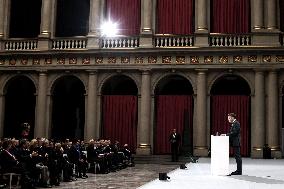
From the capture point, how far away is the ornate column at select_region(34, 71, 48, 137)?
23.7 m

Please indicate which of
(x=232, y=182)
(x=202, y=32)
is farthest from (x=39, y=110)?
(x=232, y=182)

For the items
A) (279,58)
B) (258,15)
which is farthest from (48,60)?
(279,58)

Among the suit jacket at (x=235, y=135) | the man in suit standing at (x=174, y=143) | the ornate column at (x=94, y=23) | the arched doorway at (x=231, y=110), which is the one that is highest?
the ornate column at (x=94, y=23)

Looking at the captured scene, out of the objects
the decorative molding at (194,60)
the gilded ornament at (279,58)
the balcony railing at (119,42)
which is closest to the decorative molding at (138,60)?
the balcony railing at (119,42)

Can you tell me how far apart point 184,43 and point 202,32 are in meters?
1.16

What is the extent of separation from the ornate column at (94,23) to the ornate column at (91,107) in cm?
168

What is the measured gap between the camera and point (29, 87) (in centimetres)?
2697

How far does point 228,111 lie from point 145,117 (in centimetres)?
442

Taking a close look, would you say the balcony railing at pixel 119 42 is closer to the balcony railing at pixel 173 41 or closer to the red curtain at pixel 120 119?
the balcony railing at pixel 173 41

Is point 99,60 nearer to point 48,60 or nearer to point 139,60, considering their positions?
point 139,60

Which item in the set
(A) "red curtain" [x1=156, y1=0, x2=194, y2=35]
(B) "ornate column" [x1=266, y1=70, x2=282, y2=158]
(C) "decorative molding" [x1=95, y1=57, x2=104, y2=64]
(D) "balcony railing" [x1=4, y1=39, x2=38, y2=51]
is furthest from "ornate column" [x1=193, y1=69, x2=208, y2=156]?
(D) "balcony railing" [x1=4, y1=39, x2=38, y2=51]

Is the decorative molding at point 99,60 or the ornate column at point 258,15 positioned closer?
the ornate column at point 258,15

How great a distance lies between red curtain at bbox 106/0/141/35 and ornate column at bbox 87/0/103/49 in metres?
0.74

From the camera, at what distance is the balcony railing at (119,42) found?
23.5 m
